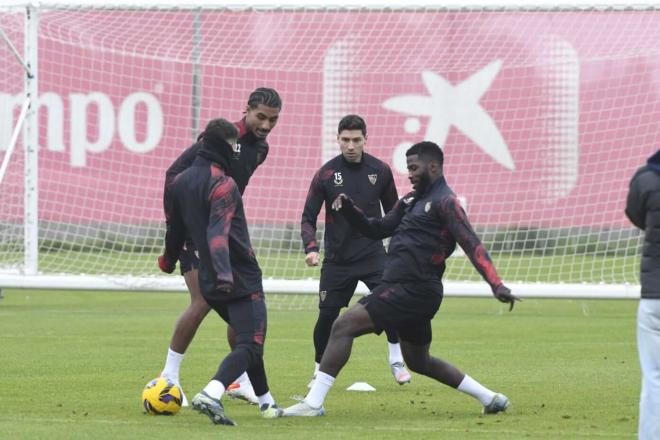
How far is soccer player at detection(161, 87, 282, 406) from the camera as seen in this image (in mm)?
10656

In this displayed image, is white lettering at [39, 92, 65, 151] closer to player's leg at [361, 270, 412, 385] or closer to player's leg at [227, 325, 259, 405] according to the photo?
player's leg at [361, 270, 412, 385]

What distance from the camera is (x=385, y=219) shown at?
1067cm

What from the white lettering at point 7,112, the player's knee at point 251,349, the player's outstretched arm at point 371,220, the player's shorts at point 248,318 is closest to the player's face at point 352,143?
the player's outstretched arm at point 371,220

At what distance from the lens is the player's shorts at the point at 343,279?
1220cm

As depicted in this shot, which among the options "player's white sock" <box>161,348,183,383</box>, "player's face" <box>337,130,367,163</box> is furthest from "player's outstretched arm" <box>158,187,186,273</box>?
"player's face" <box>337,130,367,163</box>

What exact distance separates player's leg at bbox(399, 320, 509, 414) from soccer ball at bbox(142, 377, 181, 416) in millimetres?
1632

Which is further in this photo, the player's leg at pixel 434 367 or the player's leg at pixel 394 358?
the player's leg at pixel 394 358

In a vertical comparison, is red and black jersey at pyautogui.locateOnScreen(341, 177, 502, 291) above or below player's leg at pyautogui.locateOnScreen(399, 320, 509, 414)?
above

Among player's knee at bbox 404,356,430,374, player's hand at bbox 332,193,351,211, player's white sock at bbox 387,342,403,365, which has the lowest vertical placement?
player's white sock at bbox 387,342,403,365

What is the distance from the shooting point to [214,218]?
9.47m

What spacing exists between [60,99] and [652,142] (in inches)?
351

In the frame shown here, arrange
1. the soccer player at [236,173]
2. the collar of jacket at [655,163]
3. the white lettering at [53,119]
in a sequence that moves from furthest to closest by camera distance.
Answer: the white lettering at [53,119] → the soccer player at [236,173] → the collar of jacket at [655,163]

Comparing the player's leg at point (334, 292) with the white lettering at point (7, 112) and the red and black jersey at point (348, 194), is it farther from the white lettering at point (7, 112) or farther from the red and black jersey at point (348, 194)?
the white lettering at point (7, 112)

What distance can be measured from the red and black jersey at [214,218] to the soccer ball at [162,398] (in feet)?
2.51
